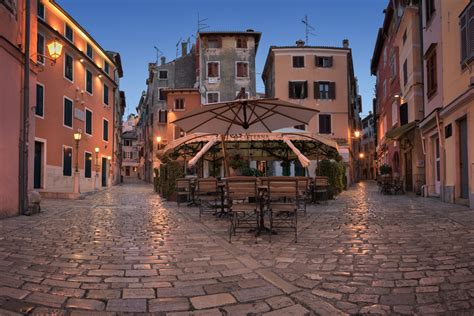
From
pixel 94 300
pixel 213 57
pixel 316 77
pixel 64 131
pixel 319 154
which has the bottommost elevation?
pixel 94 300

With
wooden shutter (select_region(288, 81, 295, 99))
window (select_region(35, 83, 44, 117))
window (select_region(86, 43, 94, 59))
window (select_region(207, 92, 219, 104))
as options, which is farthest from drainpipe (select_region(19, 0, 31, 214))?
window (select_region(207, 92, 219, 104))

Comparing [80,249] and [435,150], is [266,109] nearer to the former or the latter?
[80,249]

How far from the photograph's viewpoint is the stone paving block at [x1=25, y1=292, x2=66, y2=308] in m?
3.73

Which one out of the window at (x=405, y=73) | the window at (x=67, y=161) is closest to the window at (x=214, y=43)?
the window at (x=67, y=161)

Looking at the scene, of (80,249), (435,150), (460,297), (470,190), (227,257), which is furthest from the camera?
(435,150)

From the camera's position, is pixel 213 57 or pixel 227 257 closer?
pixel 227 257

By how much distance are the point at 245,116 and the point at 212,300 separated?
581 cm

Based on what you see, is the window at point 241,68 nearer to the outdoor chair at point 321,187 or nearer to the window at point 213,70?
the window at point 213,70

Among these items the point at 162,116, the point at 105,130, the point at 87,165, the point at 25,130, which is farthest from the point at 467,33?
the point at 162,116

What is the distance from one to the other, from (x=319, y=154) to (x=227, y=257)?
34.2 feet

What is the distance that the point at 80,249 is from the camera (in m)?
6.14

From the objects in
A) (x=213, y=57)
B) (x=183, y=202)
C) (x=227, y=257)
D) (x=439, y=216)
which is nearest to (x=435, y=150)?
(x=439, y=216)

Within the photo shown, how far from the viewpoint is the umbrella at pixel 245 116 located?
884cm

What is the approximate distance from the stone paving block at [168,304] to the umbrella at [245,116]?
5.31 metres
